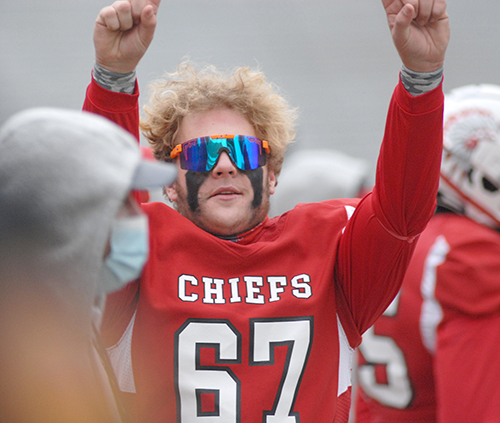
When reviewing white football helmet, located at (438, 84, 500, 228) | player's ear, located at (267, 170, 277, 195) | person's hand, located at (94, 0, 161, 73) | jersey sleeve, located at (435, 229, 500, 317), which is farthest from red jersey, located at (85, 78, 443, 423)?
white football helmet, located at (438, 84, 500, 228)

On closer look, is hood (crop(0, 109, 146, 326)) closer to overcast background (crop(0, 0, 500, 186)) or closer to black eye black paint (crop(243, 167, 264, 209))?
black eye black paint (crop(243, 167, 264, 209))

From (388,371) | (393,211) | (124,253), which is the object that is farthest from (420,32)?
(388,371)

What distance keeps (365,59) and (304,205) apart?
9.26 m

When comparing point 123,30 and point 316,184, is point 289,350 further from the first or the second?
point 316,184

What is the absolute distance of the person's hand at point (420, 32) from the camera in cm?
168

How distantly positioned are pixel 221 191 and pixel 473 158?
1.17 metres

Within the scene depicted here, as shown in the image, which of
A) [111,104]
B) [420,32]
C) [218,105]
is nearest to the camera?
Result: [420,32]

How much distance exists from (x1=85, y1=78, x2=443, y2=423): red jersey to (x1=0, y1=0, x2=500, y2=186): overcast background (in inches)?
326

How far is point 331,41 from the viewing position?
10820mm

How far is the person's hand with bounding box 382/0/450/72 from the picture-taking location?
66.1 inches

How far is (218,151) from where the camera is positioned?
1995 mm

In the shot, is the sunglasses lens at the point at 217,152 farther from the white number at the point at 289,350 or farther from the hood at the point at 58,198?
the hood at the point at 58,198

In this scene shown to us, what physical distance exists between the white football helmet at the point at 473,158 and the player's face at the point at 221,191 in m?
0.93

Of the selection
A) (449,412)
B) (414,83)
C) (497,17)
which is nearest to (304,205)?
(414,83)
